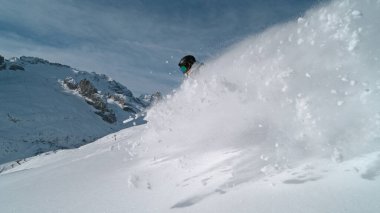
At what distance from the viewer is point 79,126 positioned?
43.4 meters

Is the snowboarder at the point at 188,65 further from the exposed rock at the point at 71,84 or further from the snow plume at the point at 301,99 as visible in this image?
the exposed rock at the point at 71,84

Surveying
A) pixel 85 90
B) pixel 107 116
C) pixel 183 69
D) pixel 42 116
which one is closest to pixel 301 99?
pixel 183 69

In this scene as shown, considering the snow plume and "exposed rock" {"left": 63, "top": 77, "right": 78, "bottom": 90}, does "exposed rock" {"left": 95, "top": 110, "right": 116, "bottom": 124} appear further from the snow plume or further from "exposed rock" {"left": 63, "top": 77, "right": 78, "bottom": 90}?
the snow plume

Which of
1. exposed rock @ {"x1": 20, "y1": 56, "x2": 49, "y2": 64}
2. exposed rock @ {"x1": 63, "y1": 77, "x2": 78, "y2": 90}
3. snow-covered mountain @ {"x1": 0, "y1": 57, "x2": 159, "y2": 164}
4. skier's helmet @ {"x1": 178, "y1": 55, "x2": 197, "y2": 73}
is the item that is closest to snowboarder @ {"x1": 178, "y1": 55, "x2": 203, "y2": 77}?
skier's helmet @ {"x1": 178, "y1": 55, "x2": 197, "y2": 73}

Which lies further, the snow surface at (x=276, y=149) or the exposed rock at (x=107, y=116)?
the exposed rock at (x=107, y=116)

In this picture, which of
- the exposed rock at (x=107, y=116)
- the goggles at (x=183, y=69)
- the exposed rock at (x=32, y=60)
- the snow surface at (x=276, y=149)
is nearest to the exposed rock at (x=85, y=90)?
the exposed rock at (x=107, y=116)

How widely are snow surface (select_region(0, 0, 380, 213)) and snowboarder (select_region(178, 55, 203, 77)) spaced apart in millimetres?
1776

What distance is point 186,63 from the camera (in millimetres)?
7398

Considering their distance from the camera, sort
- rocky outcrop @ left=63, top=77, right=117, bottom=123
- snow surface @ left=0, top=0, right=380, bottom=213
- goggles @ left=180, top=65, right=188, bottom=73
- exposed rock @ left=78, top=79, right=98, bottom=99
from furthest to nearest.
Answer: exposed rock @ left=78, top=79, right=98, bottom=99 → rocky outcrop @ left=63, top=77, right=117, bottom=123 → goggles @ left=180, top=65, right=188, bottom=73 → snow surface @ left=0, top=0, right=380, bottom=213

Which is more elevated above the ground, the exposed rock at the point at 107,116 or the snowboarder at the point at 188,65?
the exposed rock at the point at 107,116

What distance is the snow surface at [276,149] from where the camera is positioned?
2.76 m

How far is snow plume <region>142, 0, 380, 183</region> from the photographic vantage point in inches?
129

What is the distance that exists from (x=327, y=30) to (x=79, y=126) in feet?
142

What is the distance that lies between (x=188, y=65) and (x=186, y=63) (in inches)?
2.8
